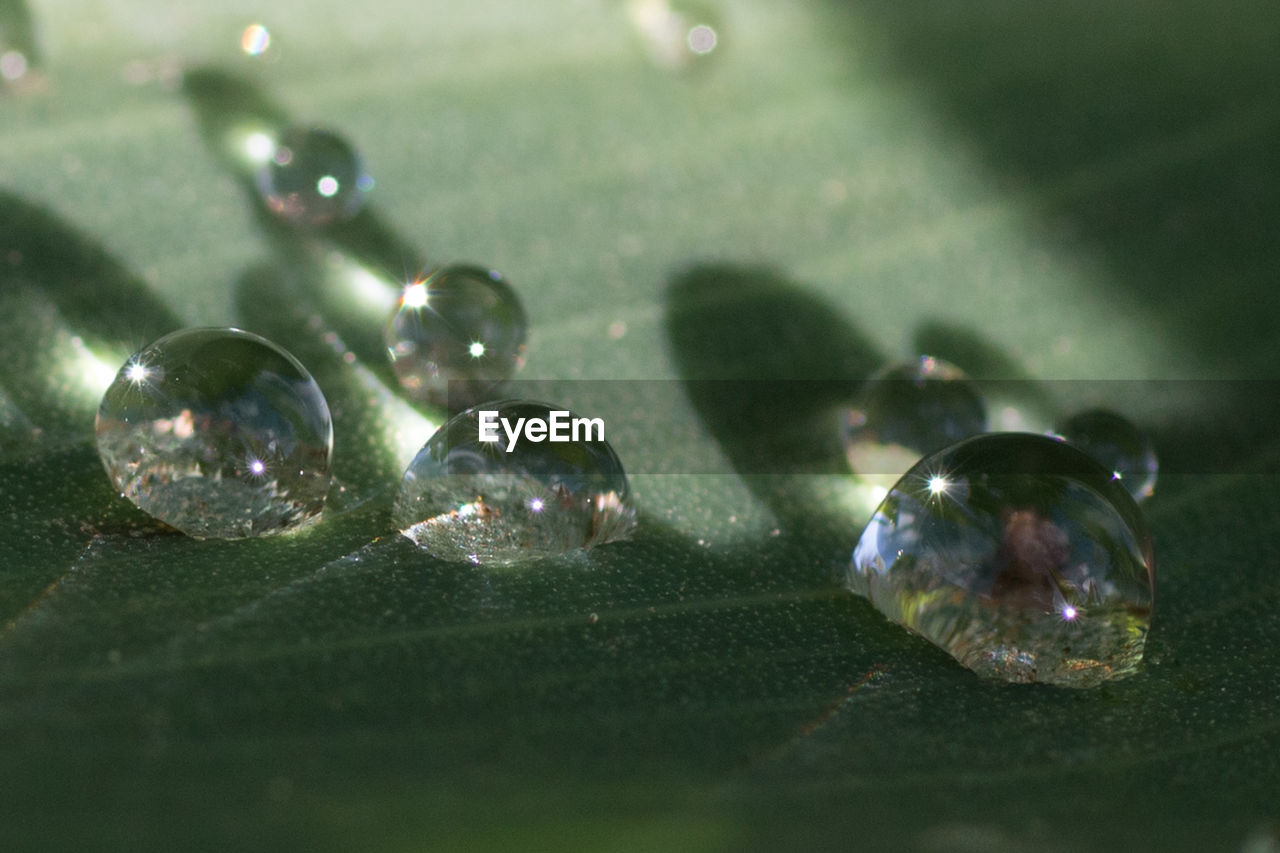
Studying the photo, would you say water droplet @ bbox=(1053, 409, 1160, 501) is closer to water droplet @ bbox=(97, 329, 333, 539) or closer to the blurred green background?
the blurred green background

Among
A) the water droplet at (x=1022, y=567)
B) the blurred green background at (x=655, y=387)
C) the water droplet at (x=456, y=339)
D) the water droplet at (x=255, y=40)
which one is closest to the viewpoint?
the blurred green background at (x=655, y=387)

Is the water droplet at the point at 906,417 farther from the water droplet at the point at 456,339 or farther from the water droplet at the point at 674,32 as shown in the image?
the water droplet at the point at 674,32

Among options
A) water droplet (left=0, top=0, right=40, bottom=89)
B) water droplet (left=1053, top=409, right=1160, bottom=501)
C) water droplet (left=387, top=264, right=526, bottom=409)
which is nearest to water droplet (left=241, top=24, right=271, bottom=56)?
water droplet (left=0, top=0, right=40, bottom=89)

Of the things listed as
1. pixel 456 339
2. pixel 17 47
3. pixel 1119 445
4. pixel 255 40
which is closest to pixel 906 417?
pixel 1119 445

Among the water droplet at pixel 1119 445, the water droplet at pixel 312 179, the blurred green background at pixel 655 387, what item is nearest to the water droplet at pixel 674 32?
the blurred green background at pixel 655 387

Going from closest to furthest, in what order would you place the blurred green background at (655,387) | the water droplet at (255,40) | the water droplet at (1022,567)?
the blurred green background at (655,387)
the water droplet at (1022,567)
the water droplet at (255,40)

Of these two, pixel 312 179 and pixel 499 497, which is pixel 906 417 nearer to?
pixel 499 497

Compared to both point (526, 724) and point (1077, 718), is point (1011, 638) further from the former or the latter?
point (526, 724)
